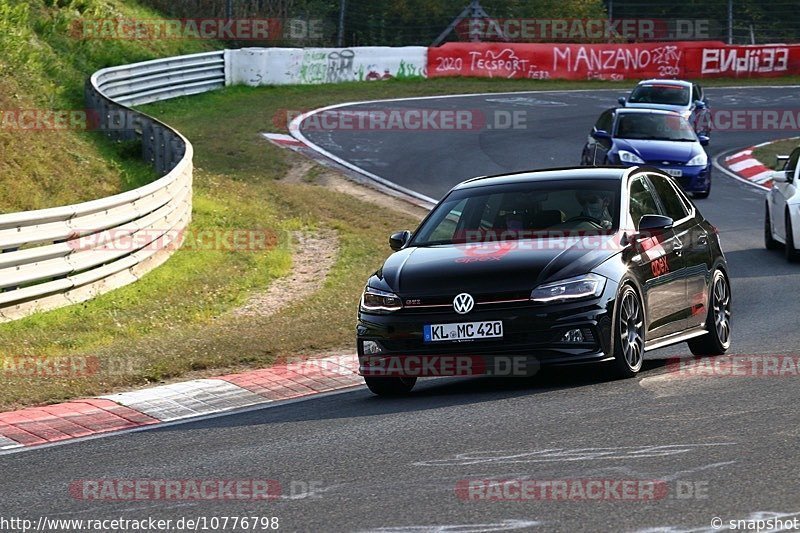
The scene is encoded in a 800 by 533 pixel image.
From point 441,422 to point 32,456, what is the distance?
2345 millimetres

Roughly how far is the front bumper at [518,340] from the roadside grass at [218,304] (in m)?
2.34

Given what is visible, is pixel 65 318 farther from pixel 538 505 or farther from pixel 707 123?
pixel 707 123

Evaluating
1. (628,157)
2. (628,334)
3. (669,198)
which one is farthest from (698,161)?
(628,334)

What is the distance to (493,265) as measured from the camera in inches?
375

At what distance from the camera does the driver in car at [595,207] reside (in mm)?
10297

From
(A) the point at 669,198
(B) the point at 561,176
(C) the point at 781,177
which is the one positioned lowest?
(C) the point at 781,177

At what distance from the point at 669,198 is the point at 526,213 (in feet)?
5.07

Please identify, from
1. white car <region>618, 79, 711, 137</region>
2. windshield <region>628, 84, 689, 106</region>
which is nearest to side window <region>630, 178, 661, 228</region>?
white car <region>618, 79, 711, 137</region>

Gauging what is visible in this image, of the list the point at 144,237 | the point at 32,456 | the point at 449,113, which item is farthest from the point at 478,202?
the point at 449,113

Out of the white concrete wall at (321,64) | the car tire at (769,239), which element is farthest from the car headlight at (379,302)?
the white concrete wall at (321,64)

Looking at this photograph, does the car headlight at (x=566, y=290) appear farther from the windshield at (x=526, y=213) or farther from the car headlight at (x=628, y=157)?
the car headlight at (x=628, y=157)

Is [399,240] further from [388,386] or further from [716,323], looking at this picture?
[716,323]

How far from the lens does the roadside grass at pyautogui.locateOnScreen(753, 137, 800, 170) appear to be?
30.0 meters

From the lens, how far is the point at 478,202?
35.2 ft
